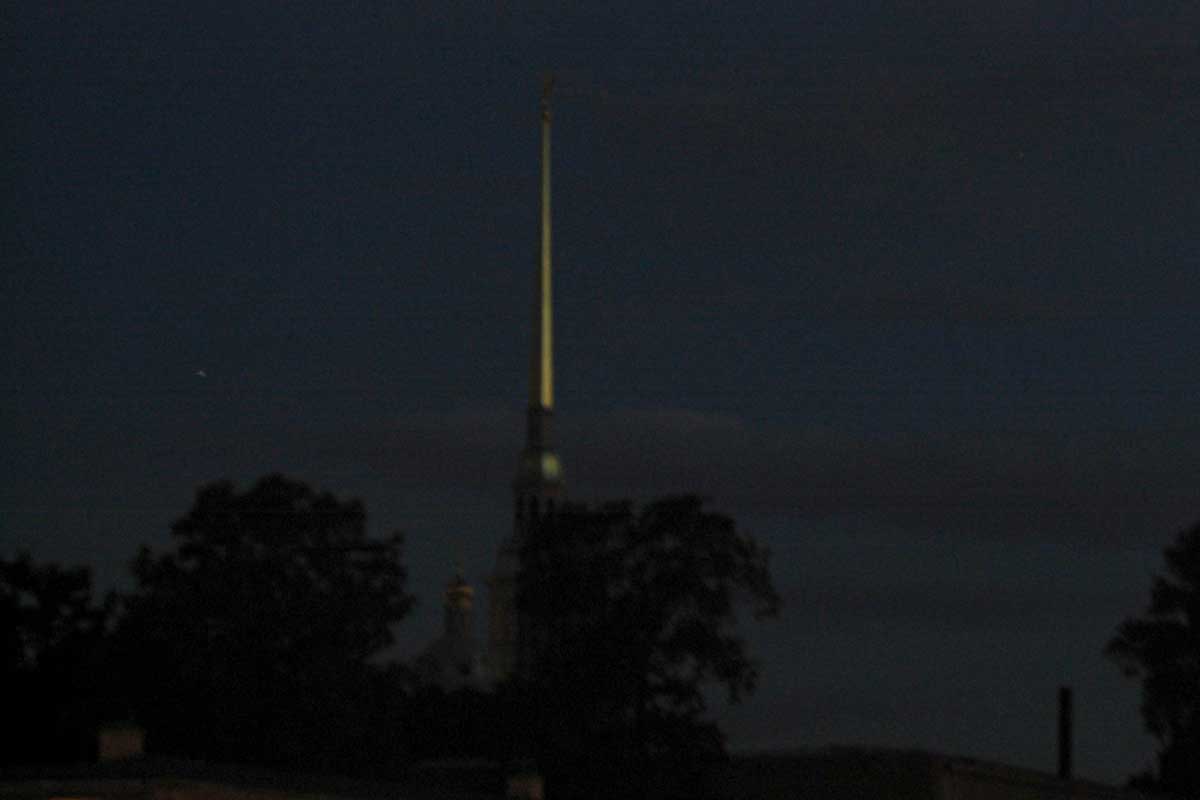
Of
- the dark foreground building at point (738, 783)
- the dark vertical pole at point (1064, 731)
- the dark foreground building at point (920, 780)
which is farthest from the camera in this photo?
the dark vertical pole at point (1064, 731)

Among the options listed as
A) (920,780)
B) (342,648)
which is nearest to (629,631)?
(342,648)

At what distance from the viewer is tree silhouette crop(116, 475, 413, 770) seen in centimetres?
7538

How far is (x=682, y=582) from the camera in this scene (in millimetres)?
82125

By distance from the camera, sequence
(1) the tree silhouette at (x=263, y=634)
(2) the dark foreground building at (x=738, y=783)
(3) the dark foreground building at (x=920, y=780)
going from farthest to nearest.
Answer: (1) the tree silhouette at (x=263, y=634) < (3) the dark foreground building at (x=920, y=780) < (2) the dark foreground building at (x=738, y=783)

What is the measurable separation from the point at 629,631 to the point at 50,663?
627 inches

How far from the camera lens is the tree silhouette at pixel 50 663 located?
77.5m

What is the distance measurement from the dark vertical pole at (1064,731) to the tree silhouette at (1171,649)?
87.6 ft

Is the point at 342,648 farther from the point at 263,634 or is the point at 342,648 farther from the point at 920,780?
the point at 920,780

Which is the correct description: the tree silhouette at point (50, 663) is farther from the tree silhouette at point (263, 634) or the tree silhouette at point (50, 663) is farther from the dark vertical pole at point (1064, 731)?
the dark vertical pole at point (1064, 731)

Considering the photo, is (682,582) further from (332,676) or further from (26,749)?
(26,749)

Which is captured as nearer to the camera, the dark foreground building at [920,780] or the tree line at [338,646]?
the dark foreground building at [920,780]

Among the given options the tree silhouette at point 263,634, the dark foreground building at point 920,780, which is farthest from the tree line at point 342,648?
the dark foreground building at point 920,780

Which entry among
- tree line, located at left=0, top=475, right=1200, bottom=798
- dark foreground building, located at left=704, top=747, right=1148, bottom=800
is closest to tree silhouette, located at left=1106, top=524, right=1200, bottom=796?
tree line, located at left=0, top=475, right=1200, bottom=798

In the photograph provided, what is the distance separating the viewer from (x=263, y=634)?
7644 cm
